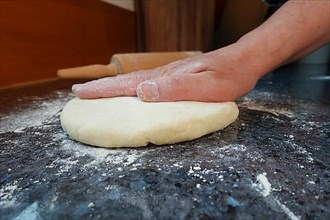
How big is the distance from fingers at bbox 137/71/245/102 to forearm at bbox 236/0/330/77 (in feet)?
0.41

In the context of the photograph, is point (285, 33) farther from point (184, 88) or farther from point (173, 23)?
point (173, 23)

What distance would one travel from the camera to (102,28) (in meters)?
1.92

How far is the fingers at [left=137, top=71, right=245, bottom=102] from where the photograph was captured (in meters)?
0.58

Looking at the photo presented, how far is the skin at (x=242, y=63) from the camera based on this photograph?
1.98 feet

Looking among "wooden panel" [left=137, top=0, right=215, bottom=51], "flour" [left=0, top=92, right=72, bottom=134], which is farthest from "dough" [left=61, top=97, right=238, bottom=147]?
"wooden panel" [left=137, top=0, right=215, bottom=51]

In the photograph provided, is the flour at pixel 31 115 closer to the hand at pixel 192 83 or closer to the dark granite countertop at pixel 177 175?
the dark granite countertop at pixel 177 175

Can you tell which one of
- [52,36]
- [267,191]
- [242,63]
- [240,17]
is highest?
[240,17]

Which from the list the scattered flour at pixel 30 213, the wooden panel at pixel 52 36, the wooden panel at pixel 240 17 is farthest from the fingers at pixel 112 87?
the wooden panel at pixel 240 17

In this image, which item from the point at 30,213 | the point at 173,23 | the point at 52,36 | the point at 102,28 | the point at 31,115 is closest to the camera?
the point at 30,213

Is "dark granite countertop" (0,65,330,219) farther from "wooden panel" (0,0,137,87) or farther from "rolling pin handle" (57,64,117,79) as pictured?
"wooden panel" (0,0,137,87)

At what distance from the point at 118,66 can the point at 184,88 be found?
87 centimetres

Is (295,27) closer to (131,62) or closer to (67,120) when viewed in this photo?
(67,120)

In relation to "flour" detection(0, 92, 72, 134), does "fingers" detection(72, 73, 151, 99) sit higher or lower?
higher

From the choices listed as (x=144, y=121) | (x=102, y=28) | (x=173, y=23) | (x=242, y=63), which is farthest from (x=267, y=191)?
(x=173, y=23)
